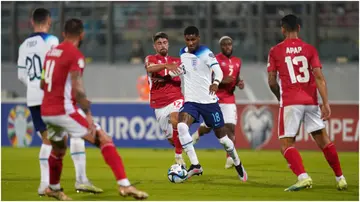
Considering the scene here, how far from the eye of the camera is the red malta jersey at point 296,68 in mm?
13258

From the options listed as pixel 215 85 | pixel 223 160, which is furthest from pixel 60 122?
pixel 223 160

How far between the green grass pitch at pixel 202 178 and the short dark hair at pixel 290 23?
212 cm

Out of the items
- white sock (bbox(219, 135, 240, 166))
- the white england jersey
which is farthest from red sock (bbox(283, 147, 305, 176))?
the white england jersey

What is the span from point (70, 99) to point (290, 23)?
10.7ft

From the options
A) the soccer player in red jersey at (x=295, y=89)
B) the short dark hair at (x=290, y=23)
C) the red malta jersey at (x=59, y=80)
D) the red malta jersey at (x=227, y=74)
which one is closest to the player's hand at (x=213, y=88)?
the soccer player in red jersey at (x=295, y=89)

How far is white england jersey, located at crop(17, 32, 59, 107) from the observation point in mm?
12672

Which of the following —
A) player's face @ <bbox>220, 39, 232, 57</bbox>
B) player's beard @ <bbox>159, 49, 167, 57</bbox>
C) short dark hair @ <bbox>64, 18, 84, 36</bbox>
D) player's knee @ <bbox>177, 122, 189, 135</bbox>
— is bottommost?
player's knee @ <bbox>177, 122, 189, 135</bbox>

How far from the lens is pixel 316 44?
2842cm

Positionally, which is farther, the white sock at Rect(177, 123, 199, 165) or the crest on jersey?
the crest on jersey

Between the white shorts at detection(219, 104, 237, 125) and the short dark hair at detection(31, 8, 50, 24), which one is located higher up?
the short dark hair at detection(31, 8, 50, 24)

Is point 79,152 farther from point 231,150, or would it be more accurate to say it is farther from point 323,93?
point 323,93

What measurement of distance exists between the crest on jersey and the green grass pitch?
79 centimetres

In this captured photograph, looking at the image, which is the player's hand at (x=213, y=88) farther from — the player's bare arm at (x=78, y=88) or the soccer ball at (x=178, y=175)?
the player's bare arm at (x=78, y=88)

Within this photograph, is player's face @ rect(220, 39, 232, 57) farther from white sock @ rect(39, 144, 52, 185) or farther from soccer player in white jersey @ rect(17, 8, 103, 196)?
white sock @ rect(39, 144, 52, 185)
